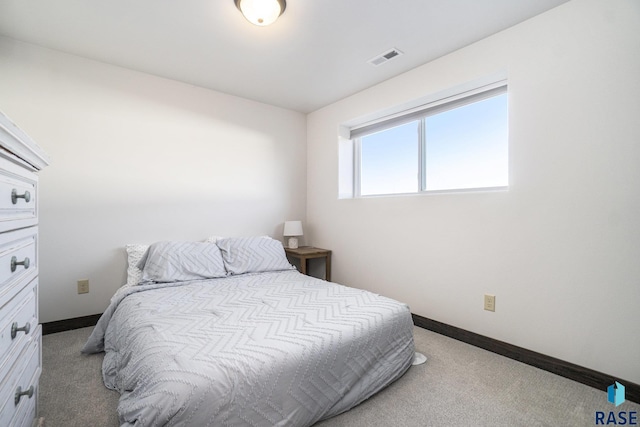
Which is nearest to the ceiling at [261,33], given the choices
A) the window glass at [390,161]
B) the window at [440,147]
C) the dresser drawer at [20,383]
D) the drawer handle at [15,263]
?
the window at [440,147]

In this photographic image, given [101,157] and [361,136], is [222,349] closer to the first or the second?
[101,157]

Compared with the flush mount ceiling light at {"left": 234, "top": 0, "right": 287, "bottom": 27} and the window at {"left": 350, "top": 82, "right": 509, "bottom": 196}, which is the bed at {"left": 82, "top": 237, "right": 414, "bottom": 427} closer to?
the window at {"left": 350, "top": 82, "right": 509, "bottom": 196}

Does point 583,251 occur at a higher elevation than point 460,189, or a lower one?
lower

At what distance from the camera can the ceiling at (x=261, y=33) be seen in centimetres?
187

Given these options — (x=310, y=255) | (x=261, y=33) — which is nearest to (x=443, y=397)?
(x=310, y=255)

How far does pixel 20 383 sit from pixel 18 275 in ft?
1.16

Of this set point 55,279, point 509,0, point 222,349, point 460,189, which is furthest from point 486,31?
point 55,279

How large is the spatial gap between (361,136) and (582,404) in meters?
2.85

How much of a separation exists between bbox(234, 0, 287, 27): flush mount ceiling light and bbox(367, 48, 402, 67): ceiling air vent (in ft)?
3.06

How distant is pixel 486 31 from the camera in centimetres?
210

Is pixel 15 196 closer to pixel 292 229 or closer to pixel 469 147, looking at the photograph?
pixel 292 229

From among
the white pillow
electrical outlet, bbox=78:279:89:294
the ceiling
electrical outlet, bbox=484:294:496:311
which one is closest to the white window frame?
the ceiling

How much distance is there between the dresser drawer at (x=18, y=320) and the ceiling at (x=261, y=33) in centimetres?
180

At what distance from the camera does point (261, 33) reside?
6.98 ft
